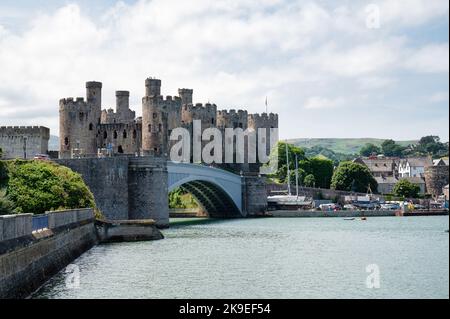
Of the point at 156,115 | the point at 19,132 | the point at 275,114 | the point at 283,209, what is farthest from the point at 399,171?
the point at 19,132

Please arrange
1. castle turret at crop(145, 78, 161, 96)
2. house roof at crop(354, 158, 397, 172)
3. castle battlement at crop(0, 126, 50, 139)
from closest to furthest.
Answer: castle battlement at crop(0, 126, 50, 139) → castle turret at crop(145, 78, 161, 96) → house roof at crop(354, 158, 397, 172)

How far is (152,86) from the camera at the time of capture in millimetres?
73875

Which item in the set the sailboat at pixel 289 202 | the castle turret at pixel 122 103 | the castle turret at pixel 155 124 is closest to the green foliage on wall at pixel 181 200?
the sailboat at pixel 289 202

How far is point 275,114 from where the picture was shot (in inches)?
3777

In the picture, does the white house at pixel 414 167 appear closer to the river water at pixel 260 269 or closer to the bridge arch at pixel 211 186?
the bridge arch at pixel 211 186

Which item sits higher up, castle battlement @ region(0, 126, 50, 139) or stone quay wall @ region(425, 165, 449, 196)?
castle battlement @ region(0, 126, 50, 139)

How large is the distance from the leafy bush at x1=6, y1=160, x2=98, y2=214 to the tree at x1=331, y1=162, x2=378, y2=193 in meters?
56.0

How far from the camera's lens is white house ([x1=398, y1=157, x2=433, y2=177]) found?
119688 mm

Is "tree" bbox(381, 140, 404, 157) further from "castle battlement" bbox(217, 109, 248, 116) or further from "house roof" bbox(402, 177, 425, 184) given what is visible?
"castle battlement" bbox(217, 109, 248, 116)

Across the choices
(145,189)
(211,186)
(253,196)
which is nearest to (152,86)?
(253,196)

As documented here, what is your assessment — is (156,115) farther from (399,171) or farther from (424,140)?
(424,140)

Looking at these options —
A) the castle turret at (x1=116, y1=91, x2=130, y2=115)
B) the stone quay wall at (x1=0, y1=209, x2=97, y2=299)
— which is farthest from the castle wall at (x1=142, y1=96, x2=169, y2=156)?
the stone quay wall at (x1=0, y1=209, x2=97, y2=299)
